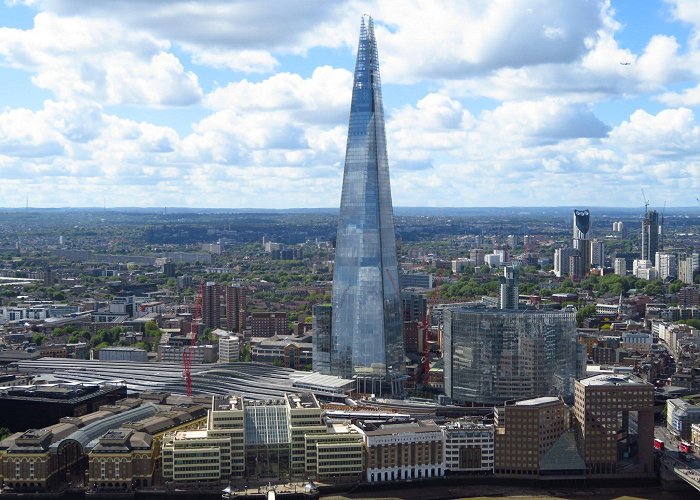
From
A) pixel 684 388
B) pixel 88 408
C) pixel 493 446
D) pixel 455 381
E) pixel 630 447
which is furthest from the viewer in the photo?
pixel 684 388

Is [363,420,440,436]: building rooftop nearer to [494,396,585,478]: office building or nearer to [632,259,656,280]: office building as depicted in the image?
[494,396,585,478]: office building

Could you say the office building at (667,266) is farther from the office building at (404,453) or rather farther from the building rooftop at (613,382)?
the office building at (404,453)

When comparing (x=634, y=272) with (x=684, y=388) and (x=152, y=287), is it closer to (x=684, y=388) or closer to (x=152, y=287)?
(x=152, y=287)

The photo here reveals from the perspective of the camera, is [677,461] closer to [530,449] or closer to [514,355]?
[530,449]

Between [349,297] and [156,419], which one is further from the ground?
[349,297]

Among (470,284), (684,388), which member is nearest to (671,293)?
(470,284)

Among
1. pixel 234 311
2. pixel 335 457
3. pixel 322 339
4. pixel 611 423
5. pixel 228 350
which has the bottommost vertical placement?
pixel 335 457

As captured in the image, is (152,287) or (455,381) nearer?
(455,381)

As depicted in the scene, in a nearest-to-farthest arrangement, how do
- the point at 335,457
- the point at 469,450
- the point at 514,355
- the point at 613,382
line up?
the point at 335,457, the point at 469,450, the point at 613,382, the point at 514,355

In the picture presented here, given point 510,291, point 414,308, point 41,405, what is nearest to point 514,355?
point 510,291
